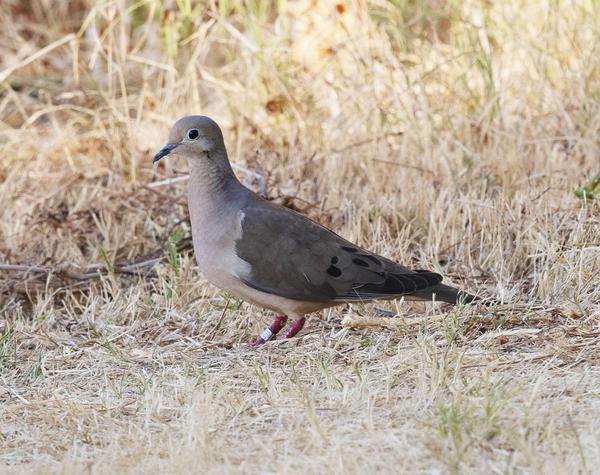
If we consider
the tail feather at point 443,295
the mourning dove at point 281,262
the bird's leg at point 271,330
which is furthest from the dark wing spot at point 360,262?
the bird's leg at point 271,330

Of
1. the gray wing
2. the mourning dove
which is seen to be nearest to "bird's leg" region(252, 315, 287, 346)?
the mourning dove

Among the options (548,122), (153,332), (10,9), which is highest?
(10,9)

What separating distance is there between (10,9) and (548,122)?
539cm

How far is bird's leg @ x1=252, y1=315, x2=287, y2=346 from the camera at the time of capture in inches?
171

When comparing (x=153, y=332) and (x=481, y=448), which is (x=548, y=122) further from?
(x=481, y=448)

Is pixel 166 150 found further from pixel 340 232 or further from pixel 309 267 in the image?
pixel 340 232

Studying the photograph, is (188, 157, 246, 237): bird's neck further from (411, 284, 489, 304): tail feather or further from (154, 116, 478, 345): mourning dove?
(411, 284, 489, 304): tail feather

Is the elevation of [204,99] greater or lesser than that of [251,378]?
greater

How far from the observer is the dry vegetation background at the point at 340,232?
123 inches

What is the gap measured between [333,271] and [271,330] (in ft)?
1.13

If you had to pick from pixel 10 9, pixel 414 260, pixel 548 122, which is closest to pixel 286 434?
pixel 414 260

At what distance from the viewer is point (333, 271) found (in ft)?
14.4

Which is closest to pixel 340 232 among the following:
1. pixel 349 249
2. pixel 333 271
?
pixel 349 249

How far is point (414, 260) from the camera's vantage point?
5.29 m
